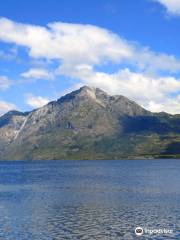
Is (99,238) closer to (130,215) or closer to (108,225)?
(108,225)

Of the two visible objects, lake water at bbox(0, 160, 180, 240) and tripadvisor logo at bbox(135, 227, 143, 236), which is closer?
tripadvisor logo at bbox(135, 227, 143, 236)

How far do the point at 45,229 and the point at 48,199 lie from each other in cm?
4929

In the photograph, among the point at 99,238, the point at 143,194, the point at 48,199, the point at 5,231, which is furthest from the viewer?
the point at 143,194

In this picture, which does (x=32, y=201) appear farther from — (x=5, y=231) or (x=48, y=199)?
(x=5, y=231)

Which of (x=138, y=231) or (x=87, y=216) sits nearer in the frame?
(x=138, y=231)

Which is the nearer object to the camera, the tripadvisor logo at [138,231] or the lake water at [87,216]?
the tripadvisor logo at [138,231]

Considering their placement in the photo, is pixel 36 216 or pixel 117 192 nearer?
pixel 36 216

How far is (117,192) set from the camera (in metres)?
150

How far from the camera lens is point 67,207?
113312 mm

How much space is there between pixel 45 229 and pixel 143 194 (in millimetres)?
63956

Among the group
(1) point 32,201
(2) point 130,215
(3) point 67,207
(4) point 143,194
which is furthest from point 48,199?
(2) point 130,215

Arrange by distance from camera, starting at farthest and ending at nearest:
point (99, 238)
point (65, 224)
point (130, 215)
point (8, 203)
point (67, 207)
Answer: point (8, 203) < point (67, 207) < point (130, 215) < point (65, 224) < point (99, 238)

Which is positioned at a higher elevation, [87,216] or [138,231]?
[87,216]

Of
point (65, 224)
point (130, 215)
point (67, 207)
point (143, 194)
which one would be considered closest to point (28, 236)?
point (65, 224)
